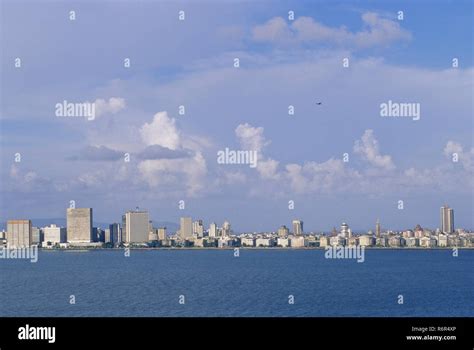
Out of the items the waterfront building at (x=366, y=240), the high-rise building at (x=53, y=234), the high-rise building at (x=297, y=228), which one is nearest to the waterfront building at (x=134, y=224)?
the high-rise building at (x=53, y=234)

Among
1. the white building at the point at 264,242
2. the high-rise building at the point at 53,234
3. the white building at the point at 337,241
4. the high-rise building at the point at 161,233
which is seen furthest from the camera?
the white building at the point at 264,242

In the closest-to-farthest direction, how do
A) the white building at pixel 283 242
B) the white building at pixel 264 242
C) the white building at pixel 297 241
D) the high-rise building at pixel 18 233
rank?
the high-rise building at pixel 18 233, the white building at pixel 297 241, the white building at pixel 264 242, the white building at pixel 283 242

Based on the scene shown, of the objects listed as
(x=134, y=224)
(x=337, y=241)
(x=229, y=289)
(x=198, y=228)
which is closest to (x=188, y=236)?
(x=198, y=228)

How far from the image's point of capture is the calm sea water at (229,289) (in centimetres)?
5656

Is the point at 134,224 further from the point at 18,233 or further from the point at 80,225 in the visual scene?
the point at 18,233

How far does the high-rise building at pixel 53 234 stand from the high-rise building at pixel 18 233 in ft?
15.9

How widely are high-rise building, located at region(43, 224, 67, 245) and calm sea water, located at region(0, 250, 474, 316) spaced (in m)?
5.04

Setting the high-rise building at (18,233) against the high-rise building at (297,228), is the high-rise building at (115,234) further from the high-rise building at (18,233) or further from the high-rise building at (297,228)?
the high-rise building at (297,228)

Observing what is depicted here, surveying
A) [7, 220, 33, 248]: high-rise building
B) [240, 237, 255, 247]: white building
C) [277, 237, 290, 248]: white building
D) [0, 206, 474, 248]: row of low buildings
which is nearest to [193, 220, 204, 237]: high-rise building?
[0, 206, 474, 248]: row of low buildings

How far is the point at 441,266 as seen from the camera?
116m

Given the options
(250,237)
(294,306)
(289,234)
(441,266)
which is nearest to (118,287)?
(294,306)
